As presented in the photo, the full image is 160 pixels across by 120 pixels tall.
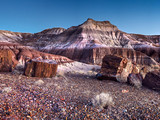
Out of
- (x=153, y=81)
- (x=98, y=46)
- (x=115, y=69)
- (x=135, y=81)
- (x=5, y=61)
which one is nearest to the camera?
(x=153, y=81)

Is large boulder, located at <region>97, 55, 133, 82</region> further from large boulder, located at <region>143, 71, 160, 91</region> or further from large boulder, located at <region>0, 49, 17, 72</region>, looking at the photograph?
large boulder, located at <region>0, 49, 17, 72</region>

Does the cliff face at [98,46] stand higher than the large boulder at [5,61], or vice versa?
the cliff face at [98,46]

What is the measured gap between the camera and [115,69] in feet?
30.2

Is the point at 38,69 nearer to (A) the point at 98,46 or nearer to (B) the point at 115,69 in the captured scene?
(B) the point at 115,69

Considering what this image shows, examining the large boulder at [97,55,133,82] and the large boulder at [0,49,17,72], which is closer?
the large boulder at [0,49,17,72]

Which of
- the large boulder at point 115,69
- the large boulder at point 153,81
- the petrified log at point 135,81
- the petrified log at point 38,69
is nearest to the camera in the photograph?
the large boulder at point 153,81

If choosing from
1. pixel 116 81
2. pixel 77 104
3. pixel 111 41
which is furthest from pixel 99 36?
pixel 77 104

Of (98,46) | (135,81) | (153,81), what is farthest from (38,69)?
(98,46)

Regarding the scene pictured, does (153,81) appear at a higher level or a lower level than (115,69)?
lower

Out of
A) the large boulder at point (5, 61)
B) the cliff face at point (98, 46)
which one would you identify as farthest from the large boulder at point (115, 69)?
the cliff face at point (98, 46)

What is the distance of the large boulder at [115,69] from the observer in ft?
29.4

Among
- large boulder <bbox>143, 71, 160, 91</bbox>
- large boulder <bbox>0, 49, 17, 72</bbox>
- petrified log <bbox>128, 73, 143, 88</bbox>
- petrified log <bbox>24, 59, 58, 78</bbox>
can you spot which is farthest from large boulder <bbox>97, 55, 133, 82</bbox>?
large boulder <bbox>0, 49, 17, 72</bbox>

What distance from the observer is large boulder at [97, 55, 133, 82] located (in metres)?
8.97

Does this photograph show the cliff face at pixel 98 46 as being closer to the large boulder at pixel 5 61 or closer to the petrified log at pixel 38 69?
the petrified log at pixel 38 69
